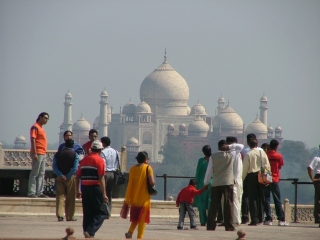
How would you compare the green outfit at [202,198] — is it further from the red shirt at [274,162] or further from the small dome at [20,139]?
the small dome at [20,139]

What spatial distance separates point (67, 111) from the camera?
112 meters

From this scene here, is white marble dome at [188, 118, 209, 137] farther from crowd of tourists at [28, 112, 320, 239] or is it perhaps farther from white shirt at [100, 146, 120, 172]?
white shirt at [100, 146, 120, 172]

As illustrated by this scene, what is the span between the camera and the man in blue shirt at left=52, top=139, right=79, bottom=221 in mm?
11203

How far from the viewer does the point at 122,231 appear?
10.2 metres

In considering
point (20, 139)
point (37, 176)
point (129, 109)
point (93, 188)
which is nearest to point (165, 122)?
Answer: point (129, 109)

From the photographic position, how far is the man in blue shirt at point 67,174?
11203 mm

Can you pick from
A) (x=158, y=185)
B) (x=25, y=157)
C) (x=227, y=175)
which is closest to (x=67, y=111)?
(x=158, y=185)

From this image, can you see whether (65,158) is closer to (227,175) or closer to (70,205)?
(70,205)

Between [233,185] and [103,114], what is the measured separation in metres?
95.4

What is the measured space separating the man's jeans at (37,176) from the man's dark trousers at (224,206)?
2.38 m

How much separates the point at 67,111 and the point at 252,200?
330 ft

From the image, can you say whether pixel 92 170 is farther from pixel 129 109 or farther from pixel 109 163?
pixel 129 109

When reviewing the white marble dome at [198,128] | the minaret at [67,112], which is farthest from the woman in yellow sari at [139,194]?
the minaret at [67,112]

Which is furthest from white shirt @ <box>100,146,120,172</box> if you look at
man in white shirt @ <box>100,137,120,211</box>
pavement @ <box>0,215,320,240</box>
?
pavement @ <box>0,215,320,240</box>
